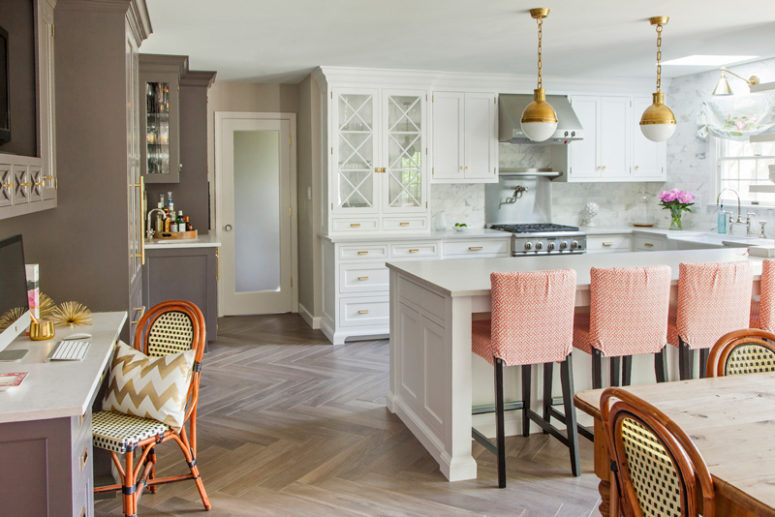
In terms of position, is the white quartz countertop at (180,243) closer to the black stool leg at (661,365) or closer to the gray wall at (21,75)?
the gray wall at (21,75)

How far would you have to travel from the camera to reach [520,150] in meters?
7.16

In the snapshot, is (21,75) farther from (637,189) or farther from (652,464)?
(637,189)

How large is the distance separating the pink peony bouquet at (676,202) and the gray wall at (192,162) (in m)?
4.50

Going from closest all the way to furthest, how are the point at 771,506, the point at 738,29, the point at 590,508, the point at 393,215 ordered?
the point at 771,506, the point at 590,508, the point at 738,29, the point at 393,215

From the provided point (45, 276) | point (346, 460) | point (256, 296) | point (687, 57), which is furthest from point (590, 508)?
point (256, 296)

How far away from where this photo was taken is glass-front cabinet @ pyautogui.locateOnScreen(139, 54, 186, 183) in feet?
18.7

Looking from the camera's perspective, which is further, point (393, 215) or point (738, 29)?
point (393, 215)

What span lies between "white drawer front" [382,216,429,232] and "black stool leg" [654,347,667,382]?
10.5 feet

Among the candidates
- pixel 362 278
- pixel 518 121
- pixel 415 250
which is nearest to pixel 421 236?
pixel 415 250

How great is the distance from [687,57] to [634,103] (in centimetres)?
127

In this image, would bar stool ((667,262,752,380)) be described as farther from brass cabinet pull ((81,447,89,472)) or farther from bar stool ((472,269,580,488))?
brass cabinet pull ((81,447,89,472))

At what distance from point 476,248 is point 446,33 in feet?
7.47

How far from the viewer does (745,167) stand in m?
6.45

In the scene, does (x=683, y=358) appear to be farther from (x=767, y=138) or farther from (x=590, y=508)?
(x=767, y=138)
